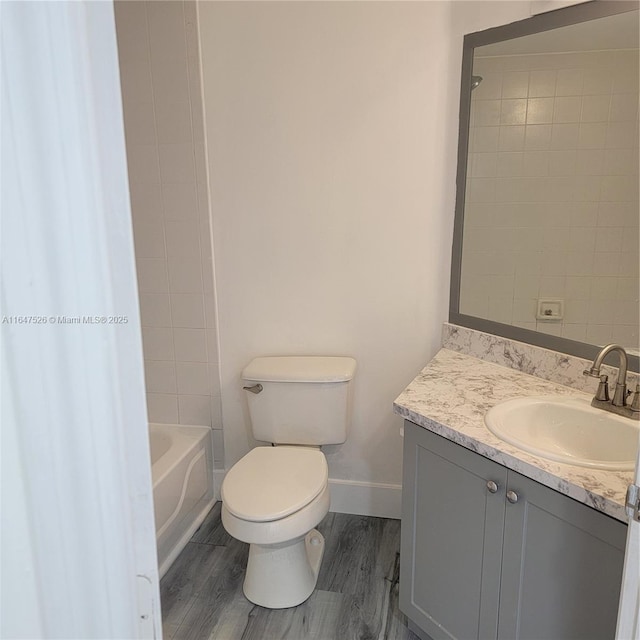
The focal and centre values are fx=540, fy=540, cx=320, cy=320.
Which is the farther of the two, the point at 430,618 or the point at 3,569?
the point at 430,618

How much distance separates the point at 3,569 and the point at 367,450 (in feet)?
6.64

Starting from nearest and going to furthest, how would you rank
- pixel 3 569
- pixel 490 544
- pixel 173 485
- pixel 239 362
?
pixel 3 569
pixel 490 544
pixel 173 485
pixel 239 362

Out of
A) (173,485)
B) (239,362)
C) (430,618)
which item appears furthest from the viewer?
(239,362)

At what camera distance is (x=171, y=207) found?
2.37 m

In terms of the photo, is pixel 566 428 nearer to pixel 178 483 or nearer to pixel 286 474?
pixel 286 474

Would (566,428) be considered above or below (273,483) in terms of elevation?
above

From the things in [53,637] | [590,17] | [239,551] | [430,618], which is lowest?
[239,551]

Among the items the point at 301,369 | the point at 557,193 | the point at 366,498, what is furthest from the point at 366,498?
the point at 557,193

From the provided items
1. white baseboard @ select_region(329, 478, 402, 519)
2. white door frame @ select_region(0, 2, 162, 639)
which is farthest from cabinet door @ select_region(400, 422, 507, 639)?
white door frame @ select_region(0, 2, 162, 639)

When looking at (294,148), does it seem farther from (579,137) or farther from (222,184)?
(579,137)

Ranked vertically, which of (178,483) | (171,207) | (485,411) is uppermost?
(171,207)

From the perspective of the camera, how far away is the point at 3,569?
1.71 ft

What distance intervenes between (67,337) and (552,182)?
1.77m

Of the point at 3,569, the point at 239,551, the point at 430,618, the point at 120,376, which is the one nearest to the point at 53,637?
the point at 3,569
